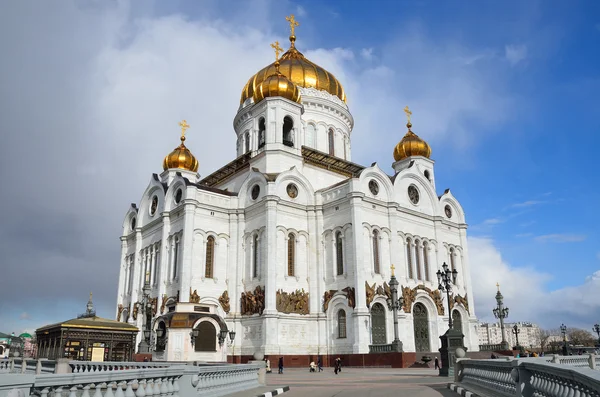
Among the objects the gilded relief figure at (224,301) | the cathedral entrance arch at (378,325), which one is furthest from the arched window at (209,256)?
the cathedral entrance arch at (378,325)

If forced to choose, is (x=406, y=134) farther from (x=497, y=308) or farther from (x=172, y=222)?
(x=172, y=222)

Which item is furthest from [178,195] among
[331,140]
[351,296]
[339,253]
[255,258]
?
[331,140]

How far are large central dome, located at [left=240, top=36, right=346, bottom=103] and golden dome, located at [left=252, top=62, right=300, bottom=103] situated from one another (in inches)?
155

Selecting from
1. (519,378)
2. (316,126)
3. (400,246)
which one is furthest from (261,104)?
(519,378)

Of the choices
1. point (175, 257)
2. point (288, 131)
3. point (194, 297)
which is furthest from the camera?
point (288, 131)

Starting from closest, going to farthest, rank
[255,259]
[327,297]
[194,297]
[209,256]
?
1. [194,297]
2. [327,297]
3. [255,259]
4. [209,256]

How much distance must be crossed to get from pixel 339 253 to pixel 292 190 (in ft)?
17.7

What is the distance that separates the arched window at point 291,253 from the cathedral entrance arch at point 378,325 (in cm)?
572

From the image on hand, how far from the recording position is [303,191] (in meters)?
34.9

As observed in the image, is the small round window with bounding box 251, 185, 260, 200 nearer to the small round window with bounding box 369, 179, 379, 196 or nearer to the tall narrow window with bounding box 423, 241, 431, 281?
the small round window with bounding box 369, 179, 379, 196

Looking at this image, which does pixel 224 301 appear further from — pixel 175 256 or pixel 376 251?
pixel 376 251

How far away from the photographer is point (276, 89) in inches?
1468

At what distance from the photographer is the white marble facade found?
31.1 m

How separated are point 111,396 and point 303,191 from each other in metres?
28.3
